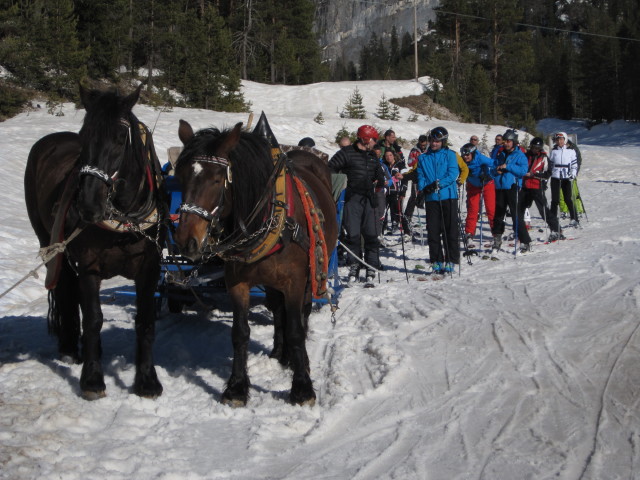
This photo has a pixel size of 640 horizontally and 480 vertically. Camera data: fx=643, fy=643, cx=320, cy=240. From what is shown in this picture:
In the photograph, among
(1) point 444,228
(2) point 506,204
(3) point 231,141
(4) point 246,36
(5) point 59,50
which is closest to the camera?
(3) point 231,141

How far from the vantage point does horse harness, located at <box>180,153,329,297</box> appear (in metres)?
4.21

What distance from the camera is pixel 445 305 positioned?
295 inches

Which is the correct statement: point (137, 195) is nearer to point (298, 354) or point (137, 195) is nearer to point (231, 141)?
point (231, 141)

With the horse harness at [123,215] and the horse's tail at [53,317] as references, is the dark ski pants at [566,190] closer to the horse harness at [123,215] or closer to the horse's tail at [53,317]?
the horse harness at [123,215]

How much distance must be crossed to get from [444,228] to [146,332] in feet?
18.8

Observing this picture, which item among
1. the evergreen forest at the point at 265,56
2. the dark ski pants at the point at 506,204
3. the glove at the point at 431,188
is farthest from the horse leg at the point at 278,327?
the evergreen forest at the point at 265,56

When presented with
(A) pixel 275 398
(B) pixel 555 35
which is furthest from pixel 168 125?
(B) pixel 555 35

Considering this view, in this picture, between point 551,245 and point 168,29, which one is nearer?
point 551,245

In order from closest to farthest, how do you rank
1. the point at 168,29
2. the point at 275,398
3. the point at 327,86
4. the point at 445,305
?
the point at 275,398 → the point at 445,305 → the point at 168,29 → the point at 327,86

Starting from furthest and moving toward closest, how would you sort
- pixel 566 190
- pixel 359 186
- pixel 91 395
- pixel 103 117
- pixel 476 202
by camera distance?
pixel 566 190 → pixel 476 202 → pixel 359 186 → pixel 91 395 → pixel 103 117

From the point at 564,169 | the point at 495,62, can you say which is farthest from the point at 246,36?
the point at 564,169

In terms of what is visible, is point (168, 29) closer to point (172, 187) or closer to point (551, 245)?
point (551, 245)

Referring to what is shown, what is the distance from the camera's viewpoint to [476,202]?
1269cm

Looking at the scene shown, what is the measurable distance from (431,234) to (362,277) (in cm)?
124
